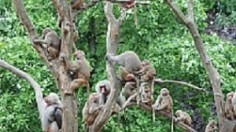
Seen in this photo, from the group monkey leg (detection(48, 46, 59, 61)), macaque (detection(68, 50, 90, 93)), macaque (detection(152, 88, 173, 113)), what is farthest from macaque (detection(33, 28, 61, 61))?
macaque (detection(152, 88, 173, 113))

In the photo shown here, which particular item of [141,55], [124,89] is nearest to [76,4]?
[124,89]

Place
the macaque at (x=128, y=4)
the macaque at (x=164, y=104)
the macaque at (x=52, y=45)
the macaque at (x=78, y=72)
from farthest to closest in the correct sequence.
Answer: the macaque at (x=164, y=104)
the macaque at (x=78, y=72)
the macaque at (x=52, y=45)
the macaque at (x=128, y=4)

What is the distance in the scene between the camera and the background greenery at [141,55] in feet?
34.2

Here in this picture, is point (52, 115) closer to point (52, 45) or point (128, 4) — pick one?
point (52, 45)

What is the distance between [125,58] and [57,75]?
0.93 m

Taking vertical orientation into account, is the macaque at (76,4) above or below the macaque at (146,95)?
above

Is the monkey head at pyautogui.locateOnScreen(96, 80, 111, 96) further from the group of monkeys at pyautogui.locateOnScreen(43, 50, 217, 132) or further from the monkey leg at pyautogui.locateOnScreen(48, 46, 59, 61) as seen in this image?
the monkey leg at pyautogui.locateOnScreen(48, 46, 59, 61)

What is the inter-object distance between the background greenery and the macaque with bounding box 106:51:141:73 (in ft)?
9.89

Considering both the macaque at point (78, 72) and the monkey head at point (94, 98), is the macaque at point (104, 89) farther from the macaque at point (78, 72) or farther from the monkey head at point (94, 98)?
the macaque at point (78, 72)

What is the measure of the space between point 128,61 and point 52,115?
1180 mm

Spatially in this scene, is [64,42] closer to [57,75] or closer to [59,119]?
[57,75]

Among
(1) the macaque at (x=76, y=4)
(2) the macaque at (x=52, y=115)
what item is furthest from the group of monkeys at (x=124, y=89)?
(1) the macaque at (x=76, y=4)

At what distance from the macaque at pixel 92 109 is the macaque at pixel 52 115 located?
36 cm

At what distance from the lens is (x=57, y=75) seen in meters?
6.88
